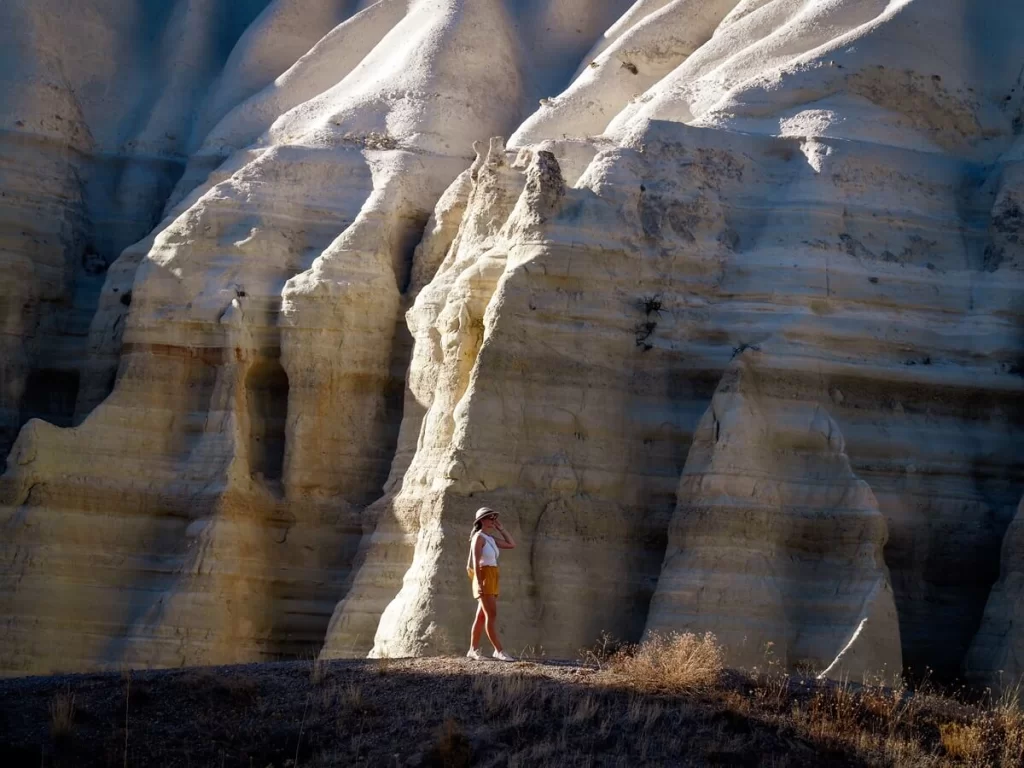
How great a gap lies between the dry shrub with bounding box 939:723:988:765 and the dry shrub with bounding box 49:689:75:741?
815 centimetres

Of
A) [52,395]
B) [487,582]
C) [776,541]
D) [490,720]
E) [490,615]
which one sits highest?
[52,395]

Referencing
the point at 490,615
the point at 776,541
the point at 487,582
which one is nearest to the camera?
the point at 490,615

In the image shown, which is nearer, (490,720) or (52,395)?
(490,720)

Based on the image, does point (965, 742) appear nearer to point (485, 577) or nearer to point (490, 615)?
point (490, 615)

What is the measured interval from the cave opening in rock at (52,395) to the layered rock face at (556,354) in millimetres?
99

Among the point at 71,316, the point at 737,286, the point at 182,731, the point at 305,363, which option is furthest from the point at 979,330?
the point at 71,316

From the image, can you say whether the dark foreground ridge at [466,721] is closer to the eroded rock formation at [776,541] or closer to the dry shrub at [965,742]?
the dry shrub at [965,742]

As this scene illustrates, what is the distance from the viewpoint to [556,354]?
27891 mm

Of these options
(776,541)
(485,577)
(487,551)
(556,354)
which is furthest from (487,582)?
(556,354)

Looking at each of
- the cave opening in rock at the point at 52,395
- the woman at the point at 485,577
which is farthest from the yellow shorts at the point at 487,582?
the cave opening in rock at the point at 52,395

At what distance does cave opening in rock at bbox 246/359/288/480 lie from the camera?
34.3 m

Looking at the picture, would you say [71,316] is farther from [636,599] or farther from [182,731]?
[182,731]

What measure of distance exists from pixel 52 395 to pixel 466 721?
2048 centimetres

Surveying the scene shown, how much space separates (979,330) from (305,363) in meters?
11.2
